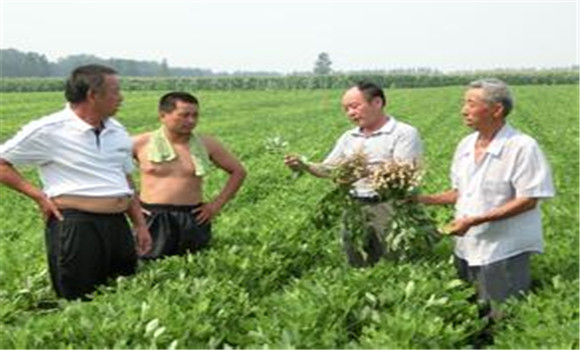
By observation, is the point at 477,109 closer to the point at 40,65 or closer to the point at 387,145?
the point at 387,145

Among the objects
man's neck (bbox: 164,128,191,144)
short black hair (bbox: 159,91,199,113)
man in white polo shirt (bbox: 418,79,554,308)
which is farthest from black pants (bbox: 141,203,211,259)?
man in white polo shirt (bbox: 418,79,554,308)

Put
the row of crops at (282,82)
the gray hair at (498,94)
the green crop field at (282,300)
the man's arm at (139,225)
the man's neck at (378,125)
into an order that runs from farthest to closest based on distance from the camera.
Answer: the row of crops at (282,82) → the man's neck at (378,125) → the man's arm at (139,225) → the gray hair at (498,94) → the green crop field at (282,300)

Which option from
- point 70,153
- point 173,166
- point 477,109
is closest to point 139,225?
point 173,166

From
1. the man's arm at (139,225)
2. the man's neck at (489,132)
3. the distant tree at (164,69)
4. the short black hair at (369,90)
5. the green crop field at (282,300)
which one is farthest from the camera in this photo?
the distant tree at (164,69)

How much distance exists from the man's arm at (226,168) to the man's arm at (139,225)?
58cm

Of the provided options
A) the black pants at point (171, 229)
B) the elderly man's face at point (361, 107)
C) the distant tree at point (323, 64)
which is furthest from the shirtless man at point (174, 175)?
the distant tree at point (323, 64)

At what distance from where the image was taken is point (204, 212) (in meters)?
6.48

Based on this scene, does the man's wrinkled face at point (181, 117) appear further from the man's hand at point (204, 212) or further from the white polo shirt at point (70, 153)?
the white polo shirt at point (70, 153)

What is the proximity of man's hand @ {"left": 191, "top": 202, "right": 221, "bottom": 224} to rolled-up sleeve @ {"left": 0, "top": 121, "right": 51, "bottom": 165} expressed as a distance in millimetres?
1486

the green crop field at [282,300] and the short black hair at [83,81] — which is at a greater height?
the short black hair at [83,81]

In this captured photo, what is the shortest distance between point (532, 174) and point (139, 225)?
2.60 m

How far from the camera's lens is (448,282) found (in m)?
5.48

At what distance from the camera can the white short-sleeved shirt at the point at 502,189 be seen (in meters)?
4.94

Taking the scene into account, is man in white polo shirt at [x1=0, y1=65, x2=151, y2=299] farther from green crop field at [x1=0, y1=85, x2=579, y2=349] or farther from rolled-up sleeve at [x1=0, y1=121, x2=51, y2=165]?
green crop field at [x1=0, y1=85, x2=579, y2=349]
